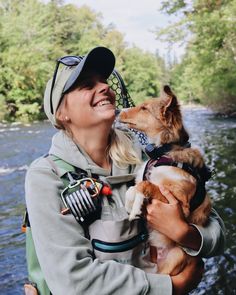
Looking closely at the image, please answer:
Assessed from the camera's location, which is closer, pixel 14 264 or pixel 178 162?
pixel 178 162

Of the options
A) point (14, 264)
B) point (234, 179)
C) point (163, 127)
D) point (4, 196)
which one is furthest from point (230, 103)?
point (163, 127)

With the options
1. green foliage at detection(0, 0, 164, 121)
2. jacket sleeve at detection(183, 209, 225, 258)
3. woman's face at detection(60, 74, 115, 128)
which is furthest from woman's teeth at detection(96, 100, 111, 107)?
green foliage at detection(0, 0, 164, 121)

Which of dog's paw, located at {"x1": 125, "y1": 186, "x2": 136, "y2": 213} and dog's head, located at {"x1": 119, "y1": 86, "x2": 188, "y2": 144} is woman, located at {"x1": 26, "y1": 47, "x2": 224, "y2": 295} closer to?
dog's paw, located at {"x1": 125, "y1": 186, "x2": 136, "y2": 213}

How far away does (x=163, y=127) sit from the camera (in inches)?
135

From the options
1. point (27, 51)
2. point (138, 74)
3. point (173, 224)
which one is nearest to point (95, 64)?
point (173, 224)

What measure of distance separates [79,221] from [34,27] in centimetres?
4428

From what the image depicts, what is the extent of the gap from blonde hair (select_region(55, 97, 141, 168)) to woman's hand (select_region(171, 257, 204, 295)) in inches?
29.8

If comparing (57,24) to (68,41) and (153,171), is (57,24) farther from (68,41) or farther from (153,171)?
(153,171)

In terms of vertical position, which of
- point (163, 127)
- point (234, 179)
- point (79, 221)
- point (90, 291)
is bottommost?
point (234, 179)

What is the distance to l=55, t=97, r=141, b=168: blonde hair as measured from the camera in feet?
9.14

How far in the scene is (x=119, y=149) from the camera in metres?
2.84

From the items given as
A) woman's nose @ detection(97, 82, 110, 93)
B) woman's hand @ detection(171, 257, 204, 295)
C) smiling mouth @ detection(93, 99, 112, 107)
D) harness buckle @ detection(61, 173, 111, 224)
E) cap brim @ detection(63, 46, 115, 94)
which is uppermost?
cap brim @ detection(63, 46, 115, 94)

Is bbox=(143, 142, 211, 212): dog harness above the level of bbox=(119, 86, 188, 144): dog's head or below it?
below

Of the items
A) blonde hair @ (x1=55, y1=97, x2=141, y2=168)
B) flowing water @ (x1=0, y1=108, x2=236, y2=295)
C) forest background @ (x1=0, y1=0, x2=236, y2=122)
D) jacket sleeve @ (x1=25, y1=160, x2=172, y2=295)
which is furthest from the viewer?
forest background @ (x1=0, y1=0, x2=236, y2=122)
